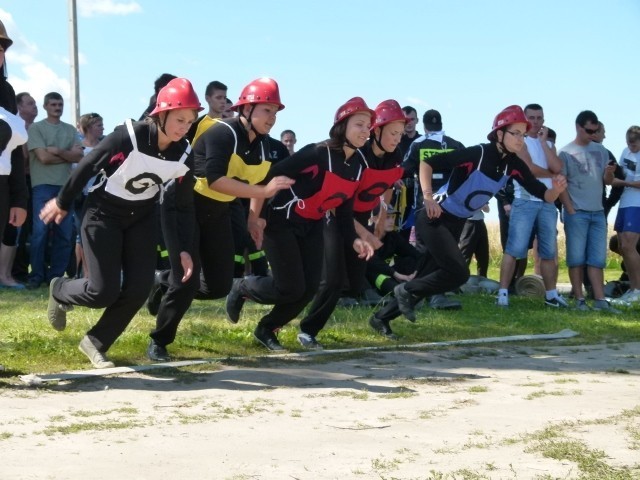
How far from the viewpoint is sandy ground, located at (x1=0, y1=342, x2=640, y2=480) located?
4.92 meters

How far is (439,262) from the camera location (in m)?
9.84

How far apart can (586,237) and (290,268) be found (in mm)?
5982

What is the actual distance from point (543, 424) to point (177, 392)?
7.13 ft

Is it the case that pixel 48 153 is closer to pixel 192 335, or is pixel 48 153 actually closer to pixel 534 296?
pixel 192 335

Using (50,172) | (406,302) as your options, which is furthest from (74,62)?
(406,302)

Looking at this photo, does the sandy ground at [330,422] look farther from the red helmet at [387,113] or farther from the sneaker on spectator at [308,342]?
the red helmet at [387,113]

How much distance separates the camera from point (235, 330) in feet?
30.7

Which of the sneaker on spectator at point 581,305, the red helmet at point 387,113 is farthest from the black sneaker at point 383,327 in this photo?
the sneaker on spectator at point 581,305

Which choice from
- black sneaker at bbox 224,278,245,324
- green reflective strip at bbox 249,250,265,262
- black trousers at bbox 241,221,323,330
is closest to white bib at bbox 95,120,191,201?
black trousers at bbox 241,221,323,330

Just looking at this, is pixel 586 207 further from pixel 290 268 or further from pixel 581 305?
pixel 290 268

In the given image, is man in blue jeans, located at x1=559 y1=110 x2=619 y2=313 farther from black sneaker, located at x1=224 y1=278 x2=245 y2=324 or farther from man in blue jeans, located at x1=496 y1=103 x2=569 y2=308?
black sneaker, located at x1=224 y1=278 x2=245 y2=324

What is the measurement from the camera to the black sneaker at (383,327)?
9859 mm

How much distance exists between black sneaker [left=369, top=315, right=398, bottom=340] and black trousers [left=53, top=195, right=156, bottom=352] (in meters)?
2.85

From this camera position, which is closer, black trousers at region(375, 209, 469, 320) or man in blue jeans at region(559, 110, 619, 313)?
black trousers at region(375, 209, 469, 320)
